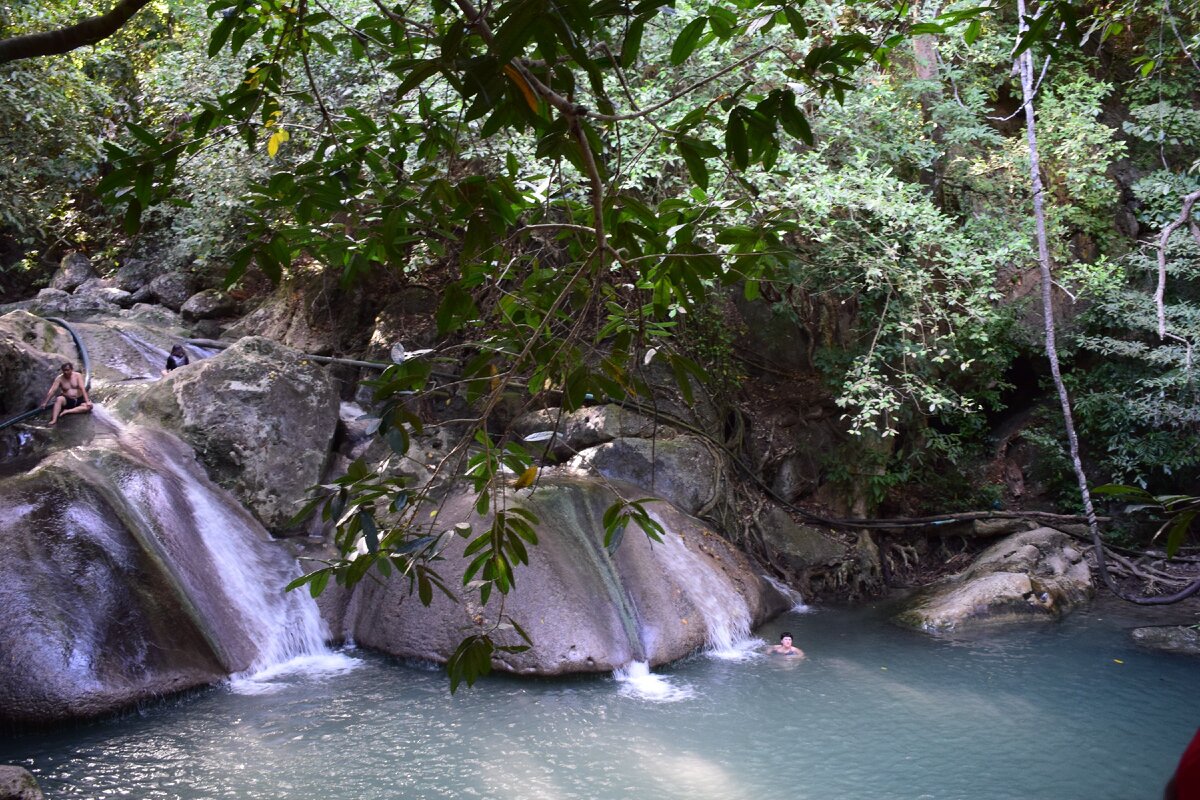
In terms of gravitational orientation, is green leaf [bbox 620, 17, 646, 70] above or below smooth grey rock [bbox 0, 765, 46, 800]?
above

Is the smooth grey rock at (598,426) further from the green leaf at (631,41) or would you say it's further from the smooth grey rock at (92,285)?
the smooth grey rock at (92,285)

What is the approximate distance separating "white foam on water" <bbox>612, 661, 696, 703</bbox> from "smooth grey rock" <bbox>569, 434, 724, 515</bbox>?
2369 mm

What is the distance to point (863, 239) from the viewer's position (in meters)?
9.06

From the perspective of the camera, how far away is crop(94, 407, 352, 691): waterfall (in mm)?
6742

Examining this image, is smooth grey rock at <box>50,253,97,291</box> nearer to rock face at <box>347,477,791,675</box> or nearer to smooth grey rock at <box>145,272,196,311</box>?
smooth grey rock at <box>145,272,196,311</box>

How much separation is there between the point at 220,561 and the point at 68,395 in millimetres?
2137

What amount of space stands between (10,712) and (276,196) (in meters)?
5.03

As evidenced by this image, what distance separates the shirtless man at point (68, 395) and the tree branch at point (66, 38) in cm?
673

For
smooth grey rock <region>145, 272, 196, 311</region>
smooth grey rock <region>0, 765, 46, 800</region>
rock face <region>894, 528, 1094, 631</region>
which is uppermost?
smooth grey rock <region>145, 272, 196, 311</region>

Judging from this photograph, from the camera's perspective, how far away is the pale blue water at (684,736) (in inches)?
197

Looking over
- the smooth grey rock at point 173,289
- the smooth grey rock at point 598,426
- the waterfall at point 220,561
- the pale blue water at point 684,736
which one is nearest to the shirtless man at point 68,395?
the waterfall at point 220,561

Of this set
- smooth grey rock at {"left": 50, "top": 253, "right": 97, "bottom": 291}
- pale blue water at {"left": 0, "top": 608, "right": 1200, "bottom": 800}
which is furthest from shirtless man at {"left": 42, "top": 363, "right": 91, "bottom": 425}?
smooth grey rock at {"left": 50, "top": 253, "right": 97, "bottom": 291}

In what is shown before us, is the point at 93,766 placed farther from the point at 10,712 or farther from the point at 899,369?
the point at 899,369

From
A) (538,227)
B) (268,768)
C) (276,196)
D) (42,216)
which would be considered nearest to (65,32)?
(276,196)
